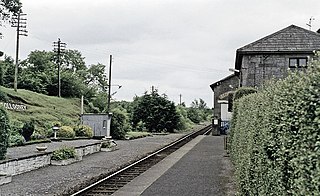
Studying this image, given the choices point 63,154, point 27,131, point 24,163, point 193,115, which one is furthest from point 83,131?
point 193,115

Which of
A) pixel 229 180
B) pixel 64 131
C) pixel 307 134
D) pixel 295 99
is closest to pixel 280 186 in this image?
pixel 295 99

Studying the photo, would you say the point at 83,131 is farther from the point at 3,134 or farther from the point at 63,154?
the point at 3,134

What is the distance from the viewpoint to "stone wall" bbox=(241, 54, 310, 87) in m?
36.0

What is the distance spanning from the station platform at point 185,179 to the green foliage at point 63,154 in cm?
339

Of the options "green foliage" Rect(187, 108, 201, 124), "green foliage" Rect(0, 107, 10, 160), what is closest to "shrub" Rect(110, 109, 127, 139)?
"green foliage" Rect(0, 107, 10, 160)

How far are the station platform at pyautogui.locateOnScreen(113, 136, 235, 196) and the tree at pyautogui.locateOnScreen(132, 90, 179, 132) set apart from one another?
3813 centimetres

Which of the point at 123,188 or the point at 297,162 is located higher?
the point at 297,162

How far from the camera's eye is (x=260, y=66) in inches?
1436

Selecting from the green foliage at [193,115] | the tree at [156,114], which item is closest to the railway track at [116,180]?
the tree at [156,114]

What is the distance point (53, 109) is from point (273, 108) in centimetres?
4641

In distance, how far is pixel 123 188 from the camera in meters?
13.8

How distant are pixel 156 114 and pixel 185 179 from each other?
147 feet

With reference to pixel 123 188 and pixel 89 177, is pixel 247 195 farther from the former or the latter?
pixel 89 177

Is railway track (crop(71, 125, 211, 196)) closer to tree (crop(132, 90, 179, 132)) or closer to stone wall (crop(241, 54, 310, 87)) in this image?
stone wall (crop(241, 54, 310, 87))
